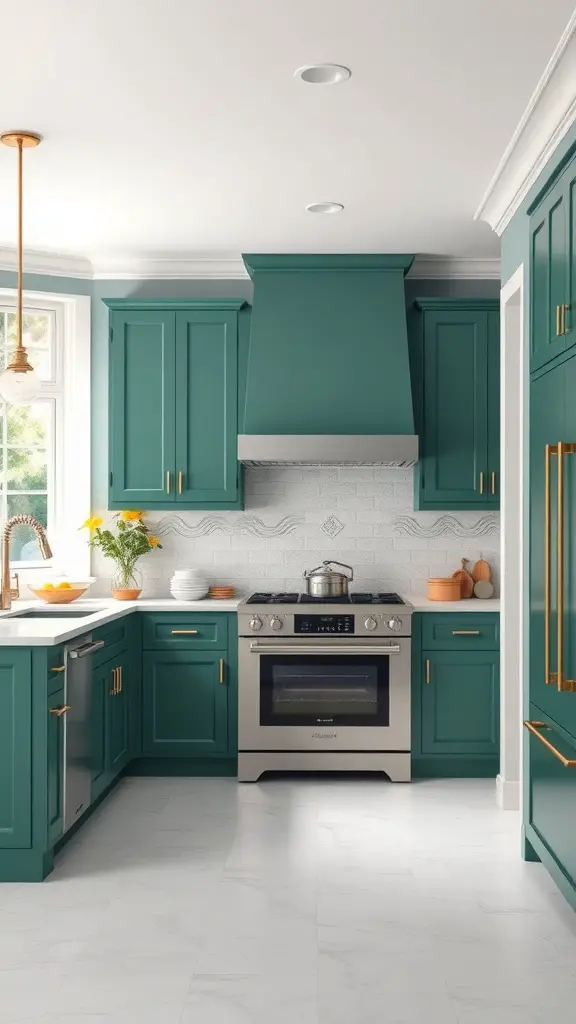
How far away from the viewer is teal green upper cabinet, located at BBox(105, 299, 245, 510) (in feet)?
17.4

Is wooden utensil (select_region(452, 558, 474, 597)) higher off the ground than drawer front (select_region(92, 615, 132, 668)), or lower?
higher

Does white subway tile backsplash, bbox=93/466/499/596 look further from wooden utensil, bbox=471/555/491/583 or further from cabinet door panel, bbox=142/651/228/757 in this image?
cabinet door panel, bbox=142/651/228/757

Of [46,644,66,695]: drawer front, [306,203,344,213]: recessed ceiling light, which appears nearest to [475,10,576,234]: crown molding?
[306,203,344,213]: recessed ceiling light

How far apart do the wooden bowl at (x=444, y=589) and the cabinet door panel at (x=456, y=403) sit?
1.39 ft

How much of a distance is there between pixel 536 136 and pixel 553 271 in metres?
0.66

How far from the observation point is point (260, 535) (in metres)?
5.59

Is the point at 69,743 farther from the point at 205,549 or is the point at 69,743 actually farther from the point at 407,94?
the point at 407,94

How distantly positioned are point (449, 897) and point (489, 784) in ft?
5.29

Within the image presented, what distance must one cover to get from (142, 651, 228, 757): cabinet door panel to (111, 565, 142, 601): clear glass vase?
0.44 m

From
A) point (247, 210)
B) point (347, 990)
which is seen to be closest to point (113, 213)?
point (247, 210)

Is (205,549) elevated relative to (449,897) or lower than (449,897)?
elevated

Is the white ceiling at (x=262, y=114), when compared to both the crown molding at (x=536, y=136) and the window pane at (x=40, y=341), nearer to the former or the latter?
the crown molding at (x=536, y=136)

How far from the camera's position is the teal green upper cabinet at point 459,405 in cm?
525

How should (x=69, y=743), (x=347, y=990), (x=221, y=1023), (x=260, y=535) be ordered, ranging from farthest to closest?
(x=260, y=535) → (x=69, y=743) → (x=347, y=990) → (x=221, y=1023)
